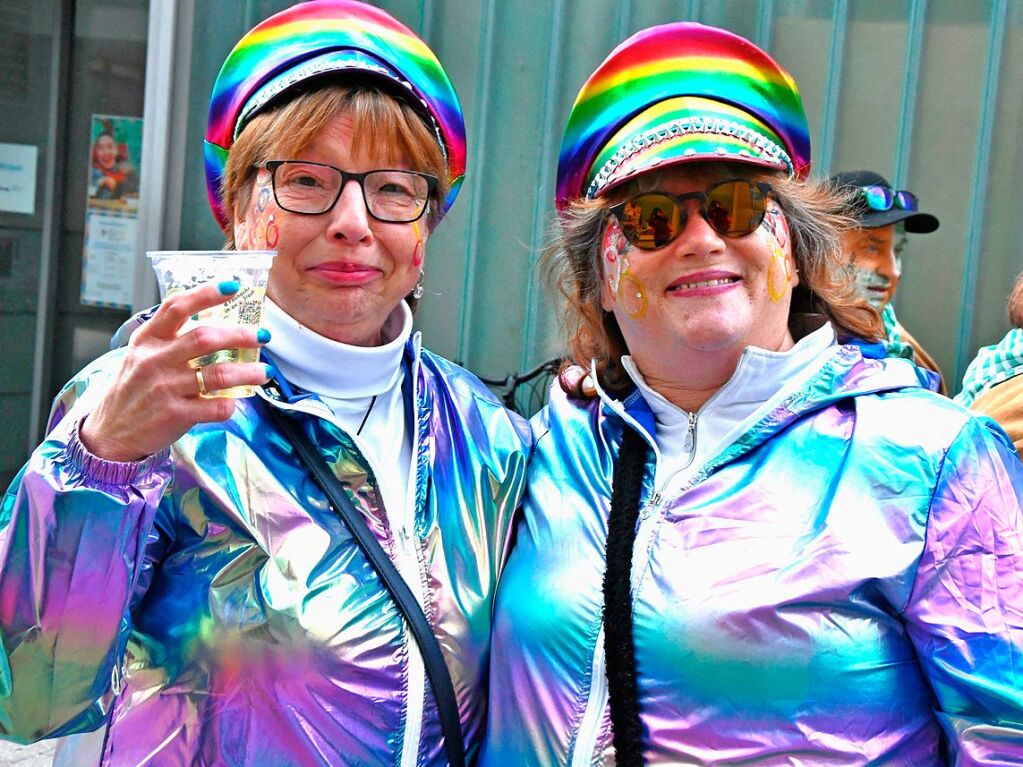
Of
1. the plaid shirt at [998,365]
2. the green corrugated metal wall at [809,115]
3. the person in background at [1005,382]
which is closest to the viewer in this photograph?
the person in background at [1005,382]

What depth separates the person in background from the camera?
2.82 m

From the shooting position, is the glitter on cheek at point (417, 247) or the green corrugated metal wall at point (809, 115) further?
the green corrugated metal wall at point (809, 115)

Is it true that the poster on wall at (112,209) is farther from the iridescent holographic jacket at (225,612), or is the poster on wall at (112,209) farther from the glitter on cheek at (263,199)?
the iridescent holographic jacket at (225,612)

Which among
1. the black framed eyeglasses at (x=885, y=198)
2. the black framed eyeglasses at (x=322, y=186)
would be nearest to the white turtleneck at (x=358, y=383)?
the black framed eyeglasses at (x=322, y=186)

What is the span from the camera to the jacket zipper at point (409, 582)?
1.93 metres

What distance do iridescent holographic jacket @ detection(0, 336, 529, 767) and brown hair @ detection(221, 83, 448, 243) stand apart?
497mm

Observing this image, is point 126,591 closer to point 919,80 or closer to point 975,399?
point 975,399

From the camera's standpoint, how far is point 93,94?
600cm

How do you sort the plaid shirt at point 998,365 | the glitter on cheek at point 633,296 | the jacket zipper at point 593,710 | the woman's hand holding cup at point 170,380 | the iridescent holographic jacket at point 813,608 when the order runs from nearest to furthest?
the woman's hand holding cup at point 170,380
the iridescent holographic jacket at point 813,608
the jacket zipper at point 593,710
the glitter on cheek at point 633,296
the plaid shirt at point 998,365

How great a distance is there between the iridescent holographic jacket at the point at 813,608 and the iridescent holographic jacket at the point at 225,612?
21cm

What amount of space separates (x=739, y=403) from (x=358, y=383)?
29.9 inches

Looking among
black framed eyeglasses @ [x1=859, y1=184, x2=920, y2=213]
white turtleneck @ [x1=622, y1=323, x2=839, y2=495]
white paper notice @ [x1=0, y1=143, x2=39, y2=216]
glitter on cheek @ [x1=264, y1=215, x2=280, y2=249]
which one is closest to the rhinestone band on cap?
white turtleneck @ [x1=622, y1=323, x2=839, y2=495]

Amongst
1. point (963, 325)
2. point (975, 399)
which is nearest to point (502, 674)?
point (975, 399)

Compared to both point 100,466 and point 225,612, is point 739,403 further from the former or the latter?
point 100,466
